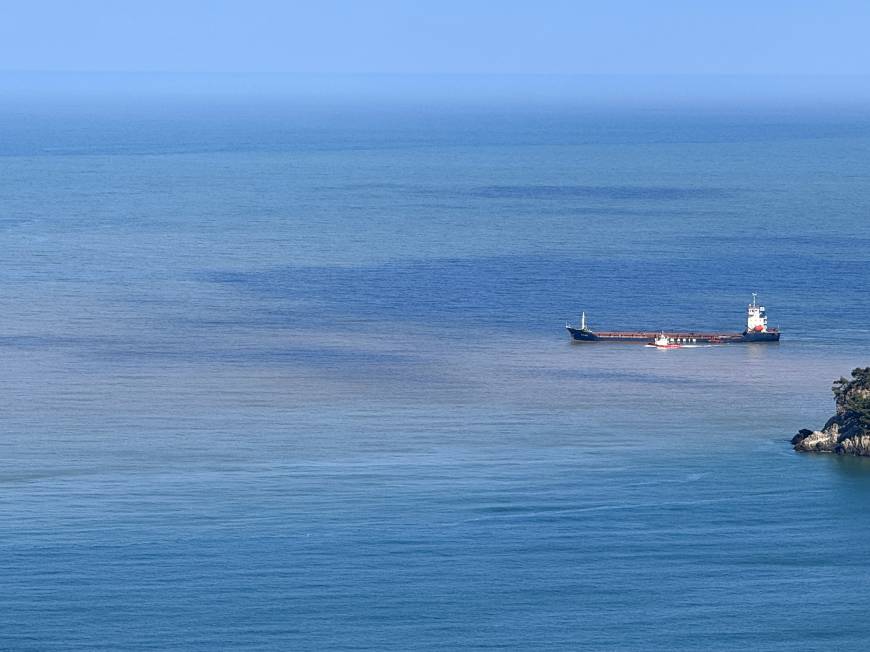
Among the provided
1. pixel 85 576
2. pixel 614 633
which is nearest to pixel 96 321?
pixel 85 576

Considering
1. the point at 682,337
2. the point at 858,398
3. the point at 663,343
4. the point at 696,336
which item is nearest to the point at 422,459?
the point at 858,398

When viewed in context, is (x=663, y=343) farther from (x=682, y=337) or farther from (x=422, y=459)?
(x=422, y=459)

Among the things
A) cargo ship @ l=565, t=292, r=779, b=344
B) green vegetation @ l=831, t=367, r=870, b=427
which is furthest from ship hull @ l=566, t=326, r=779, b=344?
green vegetation @ l=831, t=367, r=870, b=427

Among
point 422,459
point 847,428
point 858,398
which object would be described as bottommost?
point 422,459

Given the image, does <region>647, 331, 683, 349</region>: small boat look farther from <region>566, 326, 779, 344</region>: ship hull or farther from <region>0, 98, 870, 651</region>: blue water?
<region>0, 98, 870, 651</region>: blue water

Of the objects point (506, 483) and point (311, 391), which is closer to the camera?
point (506, 483)

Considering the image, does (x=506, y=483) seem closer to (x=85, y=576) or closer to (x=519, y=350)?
(x=85, y=576)

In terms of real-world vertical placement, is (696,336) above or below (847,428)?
above
